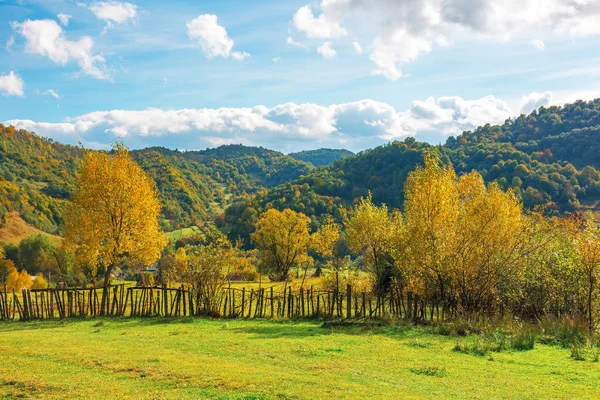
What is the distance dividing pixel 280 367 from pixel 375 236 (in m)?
21.6

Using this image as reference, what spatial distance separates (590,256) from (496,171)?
119m

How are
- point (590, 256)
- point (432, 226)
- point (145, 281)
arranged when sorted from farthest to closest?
point (145, 281) → point (432, 226) → point (590, 256)

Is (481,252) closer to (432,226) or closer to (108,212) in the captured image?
(432,226)

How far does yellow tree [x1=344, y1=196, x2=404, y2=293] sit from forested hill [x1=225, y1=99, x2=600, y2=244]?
75.5m

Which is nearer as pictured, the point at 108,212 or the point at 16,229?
the point at 108,212

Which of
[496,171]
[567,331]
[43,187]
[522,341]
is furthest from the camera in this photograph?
[43,187]

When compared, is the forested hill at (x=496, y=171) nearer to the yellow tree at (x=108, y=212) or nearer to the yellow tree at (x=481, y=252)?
the yellow tree at (x=108, y=212)

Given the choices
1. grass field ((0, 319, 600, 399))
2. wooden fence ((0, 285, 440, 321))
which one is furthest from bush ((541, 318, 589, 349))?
wooden fence ((0, 285, 440, 321))

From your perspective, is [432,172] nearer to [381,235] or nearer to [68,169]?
[381,235]

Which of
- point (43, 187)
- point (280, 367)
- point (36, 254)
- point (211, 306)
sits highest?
point (43, 187)

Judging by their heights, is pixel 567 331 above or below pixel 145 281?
above

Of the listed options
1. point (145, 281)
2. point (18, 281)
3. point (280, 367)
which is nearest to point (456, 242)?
point (280, 367)

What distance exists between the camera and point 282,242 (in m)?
58.6

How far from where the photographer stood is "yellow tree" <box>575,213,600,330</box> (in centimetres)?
1880
